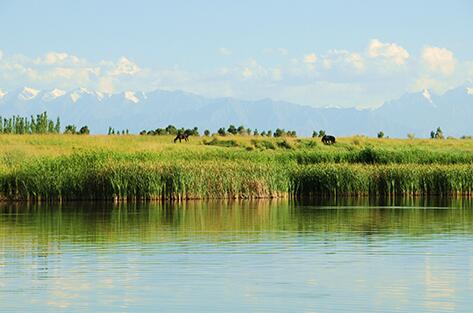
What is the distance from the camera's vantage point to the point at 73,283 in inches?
763

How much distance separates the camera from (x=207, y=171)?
146ft

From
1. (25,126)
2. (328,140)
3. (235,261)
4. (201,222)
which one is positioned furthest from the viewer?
(25,126)

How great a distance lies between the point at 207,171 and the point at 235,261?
22255 millimetres

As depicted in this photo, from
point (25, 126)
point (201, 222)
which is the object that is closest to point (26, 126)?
point (25, 126)

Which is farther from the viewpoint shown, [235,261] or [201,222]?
[201,222]

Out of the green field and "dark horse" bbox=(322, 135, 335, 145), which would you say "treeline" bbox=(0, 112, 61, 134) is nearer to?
the green field

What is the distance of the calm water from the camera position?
1742 centimetres

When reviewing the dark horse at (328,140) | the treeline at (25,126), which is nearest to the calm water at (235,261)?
the dark horse at (328,140)

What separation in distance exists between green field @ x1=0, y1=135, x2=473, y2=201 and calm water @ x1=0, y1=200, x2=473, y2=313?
639cm

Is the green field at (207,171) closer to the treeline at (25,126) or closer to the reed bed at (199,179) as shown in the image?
the reed bed at (199,179)

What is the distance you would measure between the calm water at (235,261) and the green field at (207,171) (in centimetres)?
639

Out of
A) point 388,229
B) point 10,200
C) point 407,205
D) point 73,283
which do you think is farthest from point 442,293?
point 10,200

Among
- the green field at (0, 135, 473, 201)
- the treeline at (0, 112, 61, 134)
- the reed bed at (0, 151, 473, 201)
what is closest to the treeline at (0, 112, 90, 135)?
the treeline at (0, 112, 61, 134)

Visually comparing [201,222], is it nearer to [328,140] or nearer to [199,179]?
[199,179]
